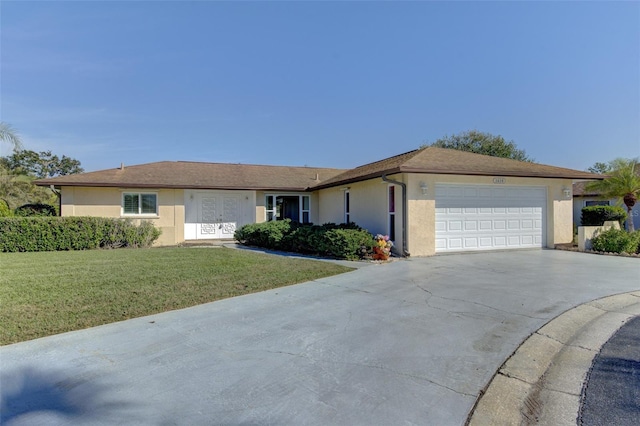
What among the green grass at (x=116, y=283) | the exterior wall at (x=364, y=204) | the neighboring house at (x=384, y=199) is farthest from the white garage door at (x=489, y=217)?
the green grass at (x=116, y=283)

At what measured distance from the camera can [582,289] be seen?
684 cm

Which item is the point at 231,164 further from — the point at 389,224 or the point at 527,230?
the point at 527,230

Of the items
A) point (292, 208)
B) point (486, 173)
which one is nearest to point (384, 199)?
point (486, 173)

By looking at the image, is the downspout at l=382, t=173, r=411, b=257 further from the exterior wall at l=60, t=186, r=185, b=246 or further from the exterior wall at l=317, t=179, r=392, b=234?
the exterior wall at l=60, t=186, r=185, b=246

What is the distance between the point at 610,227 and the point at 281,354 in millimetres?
14490

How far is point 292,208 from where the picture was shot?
65.9 feet

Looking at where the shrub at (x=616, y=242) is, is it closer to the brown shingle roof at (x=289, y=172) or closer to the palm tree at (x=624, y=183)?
the palm tree at (x=624, y=183)

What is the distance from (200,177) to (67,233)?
6559 mm

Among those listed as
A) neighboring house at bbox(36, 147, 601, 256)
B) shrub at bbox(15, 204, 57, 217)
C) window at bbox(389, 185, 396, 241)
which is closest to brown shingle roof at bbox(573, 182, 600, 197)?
neighboring house at bbox(36, 147, 601, 256)

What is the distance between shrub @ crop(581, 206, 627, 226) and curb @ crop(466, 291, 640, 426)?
52.9 ft

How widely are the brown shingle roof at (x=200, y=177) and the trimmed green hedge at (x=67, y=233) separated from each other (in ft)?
7.35

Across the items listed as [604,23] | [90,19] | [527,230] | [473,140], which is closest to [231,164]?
[90,19]

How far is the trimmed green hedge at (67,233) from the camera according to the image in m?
13.1

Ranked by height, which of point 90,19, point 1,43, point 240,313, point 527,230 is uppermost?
point 90,19
